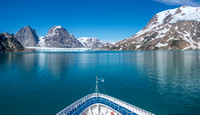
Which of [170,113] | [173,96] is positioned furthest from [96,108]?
[173,96]

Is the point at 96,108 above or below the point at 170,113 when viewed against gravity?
above

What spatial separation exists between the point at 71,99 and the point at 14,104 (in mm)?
10983

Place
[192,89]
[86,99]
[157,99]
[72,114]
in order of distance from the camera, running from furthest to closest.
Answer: [192,89] < [157,99] < [86,99] < [72,114]

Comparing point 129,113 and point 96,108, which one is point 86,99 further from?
point 129,113

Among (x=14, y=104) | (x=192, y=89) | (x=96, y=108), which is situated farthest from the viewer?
(x=192, y=89)

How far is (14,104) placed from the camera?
27594mm

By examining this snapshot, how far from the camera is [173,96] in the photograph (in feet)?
102

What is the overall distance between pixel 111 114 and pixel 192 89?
91.2ft

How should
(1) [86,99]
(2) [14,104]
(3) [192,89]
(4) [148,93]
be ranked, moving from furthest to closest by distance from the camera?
(3) [192,89] < (4) [148,93] < (2) [14,104] < (1) [86,99]

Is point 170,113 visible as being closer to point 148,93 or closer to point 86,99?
point 148,93

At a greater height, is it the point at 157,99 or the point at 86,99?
the point at 86,99

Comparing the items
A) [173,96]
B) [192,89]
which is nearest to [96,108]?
[173,96]

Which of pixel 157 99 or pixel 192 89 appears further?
pixel 192 89

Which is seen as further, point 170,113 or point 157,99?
point 157,99
